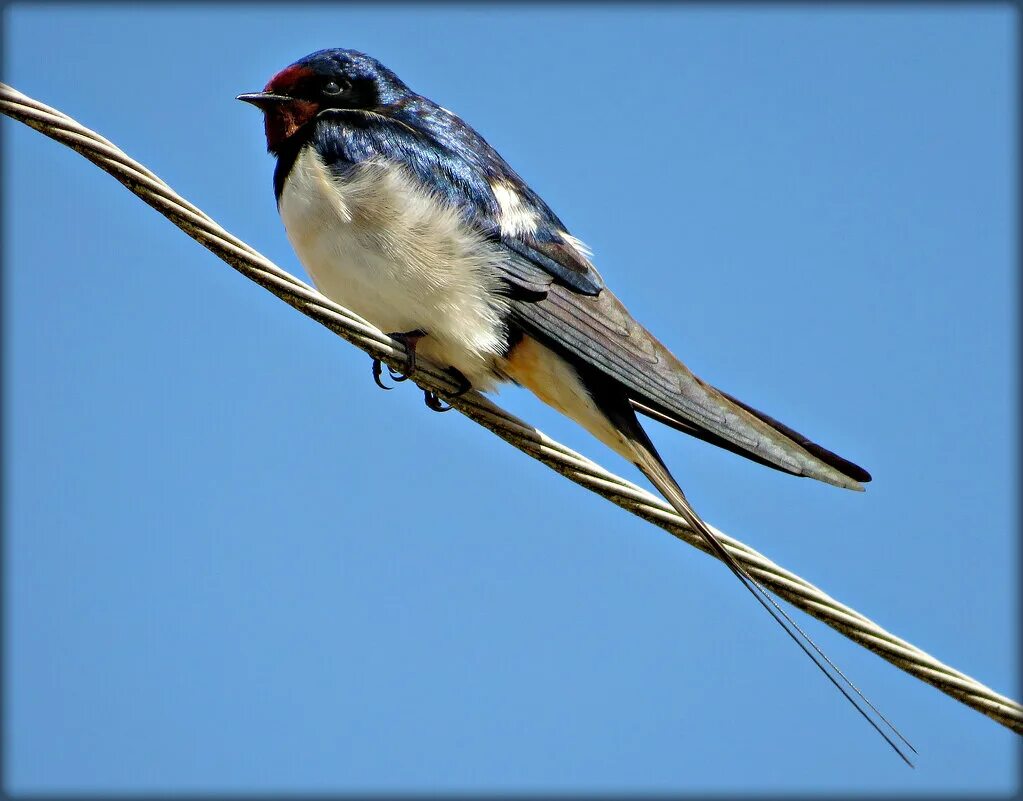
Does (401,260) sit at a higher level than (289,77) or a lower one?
lower

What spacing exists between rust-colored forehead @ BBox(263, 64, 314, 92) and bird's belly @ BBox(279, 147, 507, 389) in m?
0.39

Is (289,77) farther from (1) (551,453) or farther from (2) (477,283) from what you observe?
(1) (551,453)

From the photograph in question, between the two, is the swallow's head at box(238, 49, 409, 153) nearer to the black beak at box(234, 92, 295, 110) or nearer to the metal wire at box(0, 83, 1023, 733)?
the black beak at box(234, 92, 295, 110)

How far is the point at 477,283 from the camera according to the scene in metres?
2.68

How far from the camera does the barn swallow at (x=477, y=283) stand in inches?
103

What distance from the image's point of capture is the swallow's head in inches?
119

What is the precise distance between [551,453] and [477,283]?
2.05 ft

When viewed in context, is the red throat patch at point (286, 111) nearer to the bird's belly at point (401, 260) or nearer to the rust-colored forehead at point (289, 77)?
the rust-colored forehead at point (289, 77)

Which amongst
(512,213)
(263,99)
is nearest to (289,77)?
(263,99)

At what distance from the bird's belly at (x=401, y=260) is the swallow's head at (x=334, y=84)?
36cm

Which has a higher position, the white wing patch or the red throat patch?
the red throat patch

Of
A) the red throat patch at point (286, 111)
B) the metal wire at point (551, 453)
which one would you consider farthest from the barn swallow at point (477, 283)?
the metal wire at point (551, 453)

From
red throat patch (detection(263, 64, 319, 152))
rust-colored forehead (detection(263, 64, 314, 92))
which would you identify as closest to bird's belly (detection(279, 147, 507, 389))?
red throat patch (detection(263, 64, 319, 152))

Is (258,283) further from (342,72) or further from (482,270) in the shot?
(342,72)
